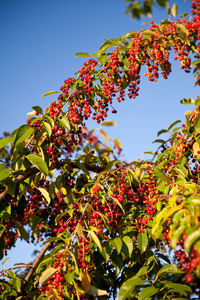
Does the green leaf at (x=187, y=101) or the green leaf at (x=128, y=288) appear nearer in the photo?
the green leaf at (x=128, y=288)

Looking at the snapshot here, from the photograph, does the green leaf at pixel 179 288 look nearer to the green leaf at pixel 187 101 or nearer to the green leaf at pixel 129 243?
the green leaf at pixel 129 243

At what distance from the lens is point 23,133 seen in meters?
2.66

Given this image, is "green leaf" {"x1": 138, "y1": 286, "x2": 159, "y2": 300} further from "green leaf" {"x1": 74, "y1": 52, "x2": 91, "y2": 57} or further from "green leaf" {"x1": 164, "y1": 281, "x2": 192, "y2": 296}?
"green leaf" {"x1": 74, "y1": 52, "x2": 91, "y2": 57}

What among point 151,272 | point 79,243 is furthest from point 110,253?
point 151,272

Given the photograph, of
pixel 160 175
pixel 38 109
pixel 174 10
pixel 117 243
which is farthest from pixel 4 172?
pixel 174 10

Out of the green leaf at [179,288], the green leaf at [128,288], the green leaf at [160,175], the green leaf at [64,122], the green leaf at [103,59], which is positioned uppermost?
the green leaf at [103,59]

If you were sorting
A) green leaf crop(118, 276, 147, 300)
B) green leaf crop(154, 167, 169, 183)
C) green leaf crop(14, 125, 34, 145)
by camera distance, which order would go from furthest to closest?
green leaf crop(154, 167, 169, 183) < green leaf crop(14, 125, 34, 145) < green leaf crop(118, 276, 147, 300)

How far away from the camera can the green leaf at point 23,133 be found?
8.55 feet

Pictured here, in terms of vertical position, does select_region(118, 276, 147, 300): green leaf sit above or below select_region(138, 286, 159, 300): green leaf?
above

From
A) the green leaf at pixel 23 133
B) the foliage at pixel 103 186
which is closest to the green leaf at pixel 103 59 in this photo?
the foliage at pixel 103 186

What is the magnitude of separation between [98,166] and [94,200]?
878mm

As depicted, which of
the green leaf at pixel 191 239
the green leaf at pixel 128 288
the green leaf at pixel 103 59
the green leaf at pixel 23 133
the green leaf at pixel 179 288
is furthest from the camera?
the green leaf at pixel 103 59

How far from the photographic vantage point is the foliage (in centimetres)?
234

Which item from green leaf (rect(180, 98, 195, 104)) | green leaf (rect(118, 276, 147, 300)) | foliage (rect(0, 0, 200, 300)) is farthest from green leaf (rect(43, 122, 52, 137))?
green leaf (rect(180, 98, 195, 104))
